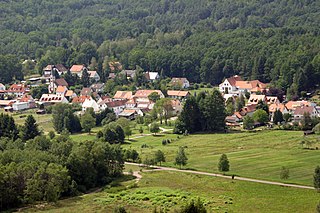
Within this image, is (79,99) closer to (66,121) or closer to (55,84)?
(55,84)

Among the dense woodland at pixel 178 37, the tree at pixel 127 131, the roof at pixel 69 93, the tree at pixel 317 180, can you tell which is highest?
the dense woodland at pixel 178 37

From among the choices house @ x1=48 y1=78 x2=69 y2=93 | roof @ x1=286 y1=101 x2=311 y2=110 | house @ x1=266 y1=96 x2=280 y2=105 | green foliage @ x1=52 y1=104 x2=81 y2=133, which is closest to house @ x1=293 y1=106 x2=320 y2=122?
roof @ x1=286 y1=101 x2=311 y2=110

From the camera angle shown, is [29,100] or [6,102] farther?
[6,102]

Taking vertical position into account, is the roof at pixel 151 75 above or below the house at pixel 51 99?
above

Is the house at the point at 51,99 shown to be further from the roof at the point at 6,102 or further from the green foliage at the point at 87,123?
the green foliage at the point at 87,123

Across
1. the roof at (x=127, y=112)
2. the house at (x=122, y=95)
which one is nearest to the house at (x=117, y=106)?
the roof at (x=127, y=112)

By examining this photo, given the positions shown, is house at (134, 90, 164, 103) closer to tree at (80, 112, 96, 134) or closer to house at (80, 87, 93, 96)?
house at (80, 87, 93, 96)

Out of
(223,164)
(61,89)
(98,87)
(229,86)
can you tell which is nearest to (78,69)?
(98,87)
